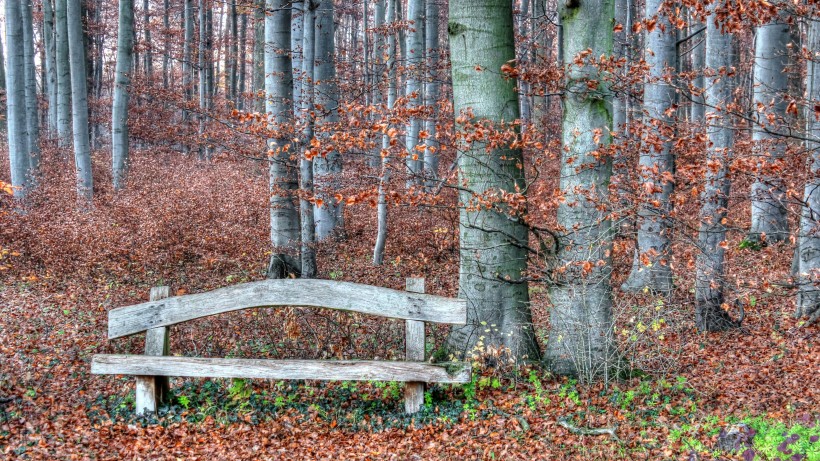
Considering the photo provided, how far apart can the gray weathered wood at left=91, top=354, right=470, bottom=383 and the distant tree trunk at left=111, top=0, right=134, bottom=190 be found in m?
11.6

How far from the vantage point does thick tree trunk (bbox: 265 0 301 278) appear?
9594 mm

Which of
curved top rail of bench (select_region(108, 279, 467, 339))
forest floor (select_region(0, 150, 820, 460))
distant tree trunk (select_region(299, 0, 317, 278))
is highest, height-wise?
distant tree trunk (select_region(299, 0, 317, 278))

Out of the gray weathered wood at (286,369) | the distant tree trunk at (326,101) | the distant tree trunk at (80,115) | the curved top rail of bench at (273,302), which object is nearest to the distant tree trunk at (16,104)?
the distant tree trunk at (80,115)

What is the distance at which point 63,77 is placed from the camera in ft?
Result: 57.2

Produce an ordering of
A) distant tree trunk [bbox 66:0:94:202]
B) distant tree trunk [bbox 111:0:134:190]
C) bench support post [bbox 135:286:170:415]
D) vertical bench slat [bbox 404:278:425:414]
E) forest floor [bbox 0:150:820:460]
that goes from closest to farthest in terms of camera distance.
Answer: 1. forest floor [bbox 0:150:820:460]
2. vertical bench slat [bbox 404:278:425:414]
3. bench support post [bbox 135:286:170:415]
4. distant tree trunk [bbox 66:0:94:202]
5. distant tree trunk [bbox 111:0:134:190]

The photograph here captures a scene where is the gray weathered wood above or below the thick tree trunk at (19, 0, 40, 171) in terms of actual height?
below

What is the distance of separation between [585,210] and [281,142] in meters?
5.26

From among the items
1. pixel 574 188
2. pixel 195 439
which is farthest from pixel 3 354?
pixel 574 188

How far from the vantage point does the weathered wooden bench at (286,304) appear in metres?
5.68

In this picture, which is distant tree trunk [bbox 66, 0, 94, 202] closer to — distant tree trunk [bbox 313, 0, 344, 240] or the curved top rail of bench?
distant tree trunk [bbox 313, 0, 344, 240]

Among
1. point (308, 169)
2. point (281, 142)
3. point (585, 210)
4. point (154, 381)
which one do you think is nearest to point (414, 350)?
point (585, 210)

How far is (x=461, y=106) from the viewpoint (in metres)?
6.43

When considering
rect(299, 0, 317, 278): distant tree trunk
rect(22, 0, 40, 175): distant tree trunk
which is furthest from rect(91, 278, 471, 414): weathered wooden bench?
rect(22, 0, 40, 175): distant tree trunk

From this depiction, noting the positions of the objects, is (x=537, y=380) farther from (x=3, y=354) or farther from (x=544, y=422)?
(x=3, y=354)
